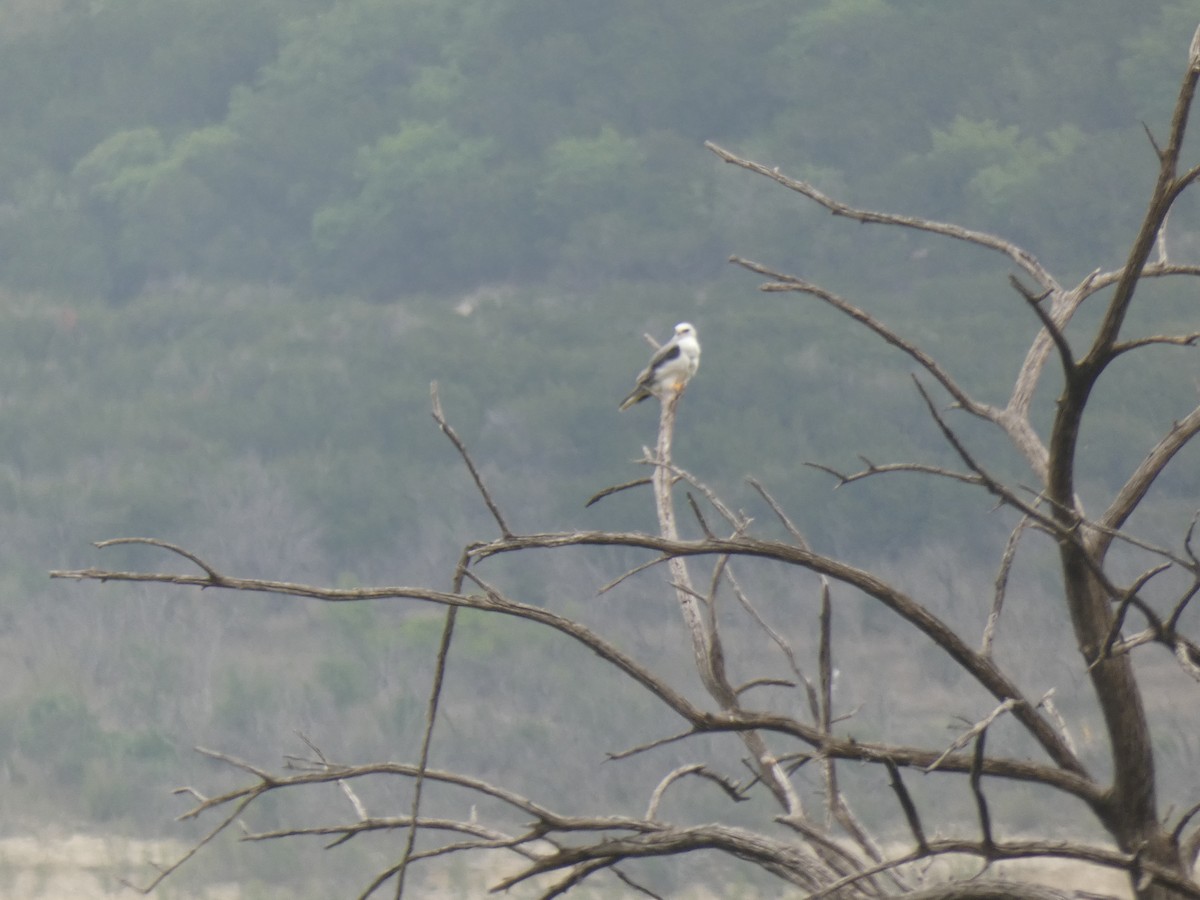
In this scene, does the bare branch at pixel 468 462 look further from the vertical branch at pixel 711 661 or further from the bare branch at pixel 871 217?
the vertical branch at pixel 711 661

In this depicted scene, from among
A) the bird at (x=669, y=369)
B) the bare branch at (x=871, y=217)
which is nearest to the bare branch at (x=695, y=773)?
the bare branch at (x=871, y=217)

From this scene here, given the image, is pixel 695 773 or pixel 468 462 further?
pixel 695 773

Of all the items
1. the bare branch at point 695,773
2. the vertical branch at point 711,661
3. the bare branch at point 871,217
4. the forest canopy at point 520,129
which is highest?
the forest canopy at point 520,129

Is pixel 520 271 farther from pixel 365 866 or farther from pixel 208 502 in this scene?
pixel 365 866

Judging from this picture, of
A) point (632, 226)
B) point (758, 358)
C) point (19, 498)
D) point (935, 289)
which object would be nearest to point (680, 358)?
point (758, 358)

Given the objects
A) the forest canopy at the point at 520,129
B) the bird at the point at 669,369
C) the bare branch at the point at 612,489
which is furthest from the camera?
the forest canopy at the point at 520,129

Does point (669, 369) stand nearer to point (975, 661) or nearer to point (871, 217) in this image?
point (871, 217)

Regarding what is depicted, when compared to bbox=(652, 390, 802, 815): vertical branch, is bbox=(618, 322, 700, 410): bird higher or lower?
higher

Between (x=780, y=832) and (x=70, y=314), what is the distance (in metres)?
14.7

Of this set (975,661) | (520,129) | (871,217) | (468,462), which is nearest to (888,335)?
(871,217)

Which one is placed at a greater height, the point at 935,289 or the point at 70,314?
the point at 935,289

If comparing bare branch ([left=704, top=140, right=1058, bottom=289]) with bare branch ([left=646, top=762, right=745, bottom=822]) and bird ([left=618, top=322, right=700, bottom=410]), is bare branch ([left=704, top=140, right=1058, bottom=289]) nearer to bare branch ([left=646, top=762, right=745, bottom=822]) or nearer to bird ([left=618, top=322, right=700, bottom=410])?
bare branch ([left=646, top=762, right=745, bottom=822])

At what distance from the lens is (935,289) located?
808 inches

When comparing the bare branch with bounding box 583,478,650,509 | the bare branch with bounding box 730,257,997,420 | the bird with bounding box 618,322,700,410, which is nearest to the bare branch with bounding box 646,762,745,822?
the bare branch with bounding box 583,478,650,509
